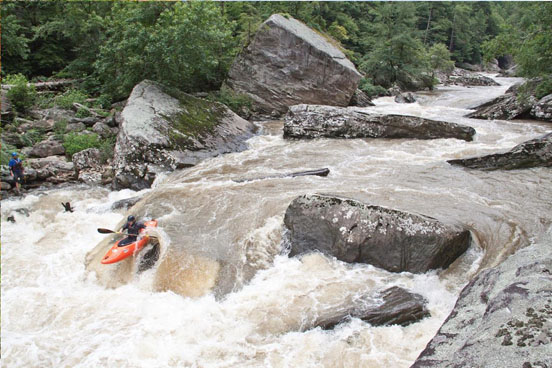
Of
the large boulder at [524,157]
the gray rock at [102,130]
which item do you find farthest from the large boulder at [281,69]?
the large boulder at [524,157]

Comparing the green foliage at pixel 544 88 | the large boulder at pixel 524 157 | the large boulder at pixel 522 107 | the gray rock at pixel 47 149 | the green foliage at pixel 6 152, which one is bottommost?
the gray rock at pixel 47 149

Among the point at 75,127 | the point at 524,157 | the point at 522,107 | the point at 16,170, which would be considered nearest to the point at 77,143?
the point at 75,127

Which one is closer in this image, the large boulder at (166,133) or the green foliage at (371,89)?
the large boulder at (166,133)

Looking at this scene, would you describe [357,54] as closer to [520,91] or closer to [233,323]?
[520,91]

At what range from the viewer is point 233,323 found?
5.51 meters

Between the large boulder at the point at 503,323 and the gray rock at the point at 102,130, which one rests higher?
the large boulder at the point at 503,323

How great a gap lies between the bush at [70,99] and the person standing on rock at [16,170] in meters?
6.07

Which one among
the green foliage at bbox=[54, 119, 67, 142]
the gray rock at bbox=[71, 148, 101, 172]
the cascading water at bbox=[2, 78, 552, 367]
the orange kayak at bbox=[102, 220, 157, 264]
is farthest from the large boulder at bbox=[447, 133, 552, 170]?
the green foliage at bbox=[54, 119, 67, 142]

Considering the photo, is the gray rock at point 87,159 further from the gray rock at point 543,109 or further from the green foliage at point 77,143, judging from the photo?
the gray rock at point 543,109

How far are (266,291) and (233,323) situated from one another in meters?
0.77

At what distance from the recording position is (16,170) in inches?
408

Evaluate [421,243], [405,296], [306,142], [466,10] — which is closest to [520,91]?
[306,142]

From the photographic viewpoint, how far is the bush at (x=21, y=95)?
1493 cm

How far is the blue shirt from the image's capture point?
33.6 feet
